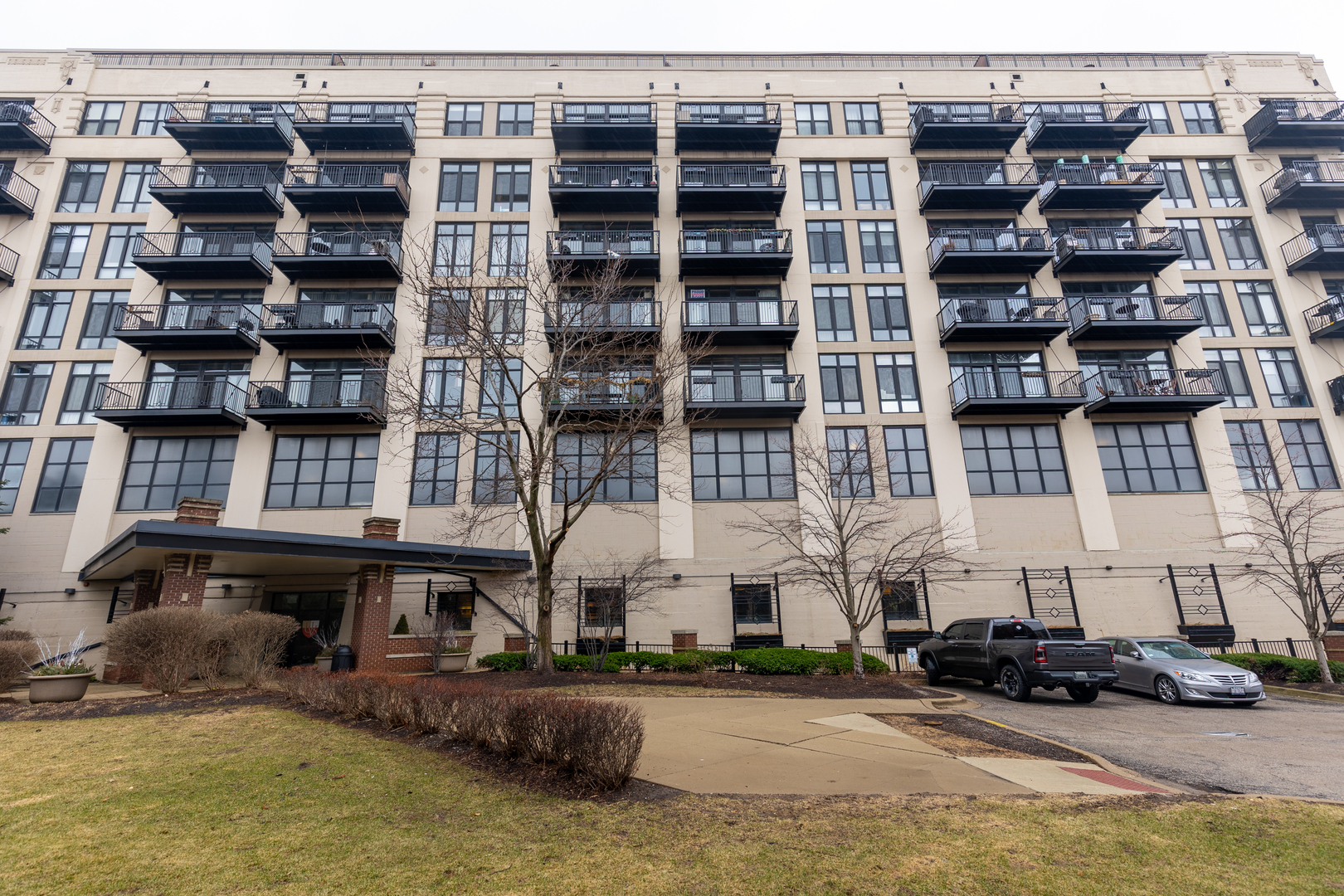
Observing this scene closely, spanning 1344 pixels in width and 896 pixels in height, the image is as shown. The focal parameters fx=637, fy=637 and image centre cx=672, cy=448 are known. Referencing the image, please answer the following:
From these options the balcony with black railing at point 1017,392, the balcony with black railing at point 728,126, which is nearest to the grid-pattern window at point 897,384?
the balcony with black railing at point 1017,392

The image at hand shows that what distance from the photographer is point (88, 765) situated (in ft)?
24.6

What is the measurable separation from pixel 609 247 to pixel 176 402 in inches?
709

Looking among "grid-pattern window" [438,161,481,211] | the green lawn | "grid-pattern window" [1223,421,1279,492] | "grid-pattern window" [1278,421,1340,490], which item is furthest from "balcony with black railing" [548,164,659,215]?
"grid-pattern window" [1278,421,1340,490]

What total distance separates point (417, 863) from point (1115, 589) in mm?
26489

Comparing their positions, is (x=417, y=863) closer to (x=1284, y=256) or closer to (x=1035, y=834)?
(x=1035, y=834)

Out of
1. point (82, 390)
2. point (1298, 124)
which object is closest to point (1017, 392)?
point (1298, 124)

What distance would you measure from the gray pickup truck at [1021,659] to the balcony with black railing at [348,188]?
2728cm

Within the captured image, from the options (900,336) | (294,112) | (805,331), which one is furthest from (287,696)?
(294,112)

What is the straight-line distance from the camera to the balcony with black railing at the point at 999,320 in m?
25.7

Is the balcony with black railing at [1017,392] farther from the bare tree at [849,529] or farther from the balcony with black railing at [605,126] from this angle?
the balcony with black railing at [605,126]

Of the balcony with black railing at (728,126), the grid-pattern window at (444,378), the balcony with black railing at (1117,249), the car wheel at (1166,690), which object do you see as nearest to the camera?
the car wheel at (1166,690)

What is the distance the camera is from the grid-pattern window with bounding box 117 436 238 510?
2436 centimetres

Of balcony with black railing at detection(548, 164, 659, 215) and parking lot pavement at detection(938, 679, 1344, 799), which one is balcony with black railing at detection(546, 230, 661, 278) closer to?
balcony with black railing at detection(548, 164, 659, 215)

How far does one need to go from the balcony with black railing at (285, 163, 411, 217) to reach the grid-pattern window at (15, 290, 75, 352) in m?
Answer: 10.4
